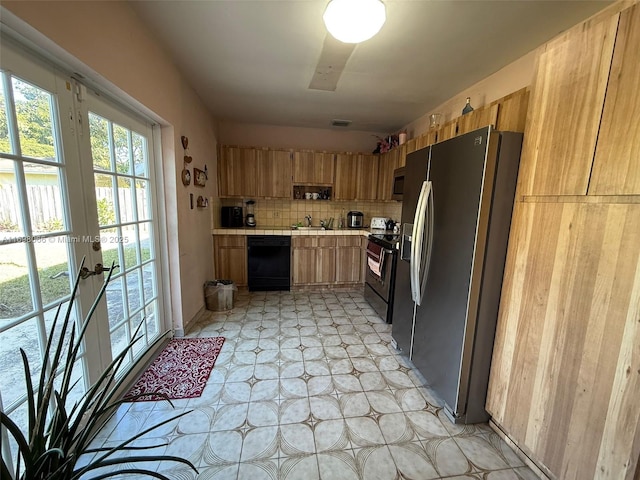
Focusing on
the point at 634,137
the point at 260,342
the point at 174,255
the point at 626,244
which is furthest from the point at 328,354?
the point at 634,137

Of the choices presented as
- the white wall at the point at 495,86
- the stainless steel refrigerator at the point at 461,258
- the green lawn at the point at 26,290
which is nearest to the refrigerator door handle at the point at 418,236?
the stainless steel refrigerator at the point at 461,258

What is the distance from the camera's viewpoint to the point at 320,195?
4234 millimetres

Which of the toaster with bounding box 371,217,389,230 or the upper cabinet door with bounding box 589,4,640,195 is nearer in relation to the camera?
the upper cabinet door with bounding box 589,4,640,195

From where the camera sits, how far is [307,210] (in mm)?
→ 4340

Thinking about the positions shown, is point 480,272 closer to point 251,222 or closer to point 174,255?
point 174,255

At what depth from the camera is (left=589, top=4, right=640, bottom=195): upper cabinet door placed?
97 cm

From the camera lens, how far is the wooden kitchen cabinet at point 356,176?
407cm

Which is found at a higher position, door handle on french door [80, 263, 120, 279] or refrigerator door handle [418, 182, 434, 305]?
refrigerator door handle [418, 182, 434, 305]

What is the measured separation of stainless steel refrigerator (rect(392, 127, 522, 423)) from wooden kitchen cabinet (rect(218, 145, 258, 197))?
255 cm

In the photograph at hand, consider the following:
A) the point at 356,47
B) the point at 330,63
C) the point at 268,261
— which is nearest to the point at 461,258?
the point at 356,47

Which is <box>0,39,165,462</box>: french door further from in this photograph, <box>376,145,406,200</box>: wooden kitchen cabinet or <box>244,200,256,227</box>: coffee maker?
<box>376,145,406,200</box>: wooden kitchen cabinet

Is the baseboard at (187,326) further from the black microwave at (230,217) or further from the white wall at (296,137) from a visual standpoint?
the white wall at (296,137)

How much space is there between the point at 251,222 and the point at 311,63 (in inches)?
95.9

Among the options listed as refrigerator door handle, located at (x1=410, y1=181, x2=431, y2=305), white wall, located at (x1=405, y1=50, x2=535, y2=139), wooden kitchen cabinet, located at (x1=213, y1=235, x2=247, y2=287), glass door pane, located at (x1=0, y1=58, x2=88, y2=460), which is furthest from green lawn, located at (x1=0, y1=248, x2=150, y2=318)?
white wall, located at (x1=405, y1=50, x2=535, y2=139)
